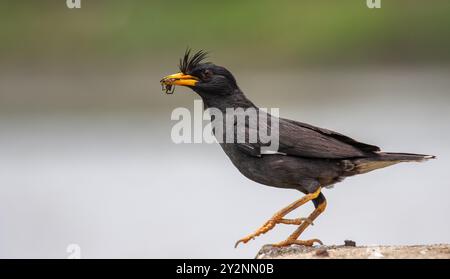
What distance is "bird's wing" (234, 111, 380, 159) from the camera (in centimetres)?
900

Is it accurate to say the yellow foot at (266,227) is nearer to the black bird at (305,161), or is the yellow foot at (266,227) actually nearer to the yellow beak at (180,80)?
the black bird at (305,161)

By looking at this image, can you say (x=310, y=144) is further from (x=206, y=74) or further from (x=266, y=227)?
(x=206, y=74)

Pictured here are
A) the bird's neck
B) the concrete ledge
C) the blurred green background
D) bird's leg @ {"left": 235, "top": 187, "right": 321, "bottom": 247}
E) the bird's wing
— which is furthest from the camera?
the blurred green background

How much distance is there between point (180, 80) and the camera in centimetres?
964

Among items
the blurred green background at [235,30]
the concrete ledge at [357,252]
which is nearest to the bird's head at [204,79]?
the concrete ledge at [357,252]

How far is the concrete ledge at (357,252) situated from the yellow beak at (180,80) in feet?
5.80

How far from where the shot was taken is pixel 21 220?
46.3 ft

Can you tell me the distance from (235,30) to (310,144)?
1180 centimetres

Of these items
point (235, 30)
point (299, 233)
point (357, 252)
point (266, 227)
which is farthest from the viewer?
point (235, 30)

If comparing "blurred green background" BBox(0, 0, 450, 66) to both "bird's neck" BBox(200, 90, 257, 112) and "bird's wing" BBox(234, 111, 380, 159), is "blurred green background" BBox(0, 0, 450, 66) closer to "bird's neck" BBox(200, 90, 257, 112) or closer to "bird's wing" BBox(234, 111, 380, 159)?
"bird's neck" BBox(200, 90, 257, 112)

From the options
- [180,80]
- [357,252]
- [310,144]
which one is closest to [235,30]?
[180,80]

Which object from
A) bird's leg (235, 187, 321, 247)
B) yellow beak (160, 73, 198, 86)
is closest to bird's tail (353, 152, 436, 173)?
bird's leg (235, 187, 321, 247)

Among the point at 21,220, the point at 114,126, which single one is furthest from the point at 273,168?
the point at 114,126

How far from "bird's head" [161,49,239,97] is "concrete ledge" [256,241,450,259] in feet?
5.27
